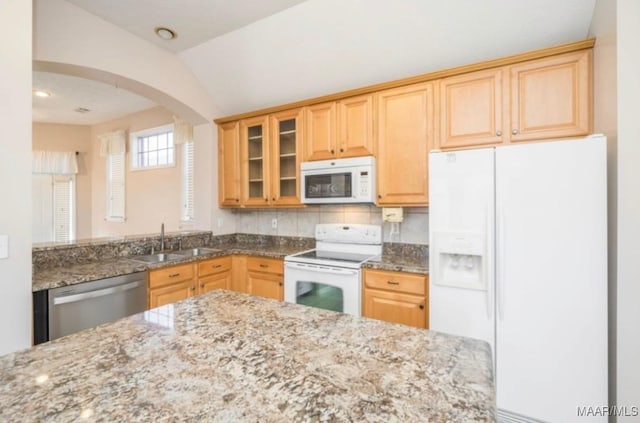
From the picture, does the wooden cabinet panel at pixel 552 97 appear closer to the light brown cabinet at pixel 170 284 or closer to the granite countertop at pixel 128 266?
the granite countertop at pixel 128 266

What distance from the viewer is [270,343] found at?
0.93 metres

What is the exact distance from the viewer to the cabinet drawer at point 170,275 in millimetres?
2432

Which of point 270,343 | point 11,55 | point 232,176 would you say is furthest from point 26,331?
point 232,176

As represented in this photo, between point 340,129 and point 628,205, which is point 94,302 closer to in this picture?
point 340,129

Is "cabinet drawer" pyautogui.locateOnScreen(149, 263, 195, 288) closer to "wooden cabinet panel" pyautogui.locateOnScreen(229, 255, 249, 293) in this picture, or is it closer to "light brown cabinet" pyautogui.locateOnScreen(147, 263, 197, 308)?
"light brown cabinet" pyautogui.locateOnScreen(147, 263, 197, 308)

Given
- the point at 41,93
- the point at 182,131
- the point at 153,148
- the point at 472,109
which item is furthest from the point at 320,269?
the point at 41,93

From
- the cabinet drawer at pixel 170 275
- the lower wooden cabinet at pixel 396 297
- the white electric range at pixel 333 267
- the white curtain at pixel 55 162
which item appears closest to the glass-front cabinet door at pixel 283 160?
the white electric range at pixel 333 267

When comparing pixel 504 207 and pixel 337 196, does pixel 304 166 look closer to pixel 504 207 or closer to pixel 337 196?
pixel 337 196

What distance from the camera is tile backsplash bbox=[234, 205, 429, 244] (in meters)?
2.78

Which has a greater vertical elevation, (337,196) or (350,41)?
(350,41)

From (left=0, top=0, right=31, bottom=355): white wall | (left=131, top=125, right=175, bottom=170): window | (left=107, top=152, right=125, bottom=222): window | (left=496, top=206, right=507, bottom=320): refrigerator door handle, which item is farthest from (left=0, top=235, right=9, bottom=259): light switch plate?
(left=107, top=152, right=125, bottom=222): window

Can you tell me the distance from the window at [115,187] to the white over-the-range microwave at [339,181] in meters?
3.93

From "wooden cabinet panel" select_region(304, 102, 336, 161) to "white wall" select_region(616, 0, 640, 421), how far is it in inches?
74.9

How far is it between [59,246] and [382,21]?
3014 millimetres
